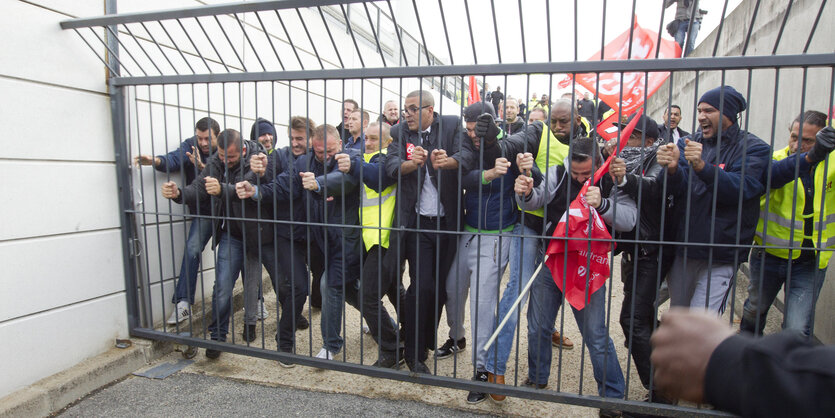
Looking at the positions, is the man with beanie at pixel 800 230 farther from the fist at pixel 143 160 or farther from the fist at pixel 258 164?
the fist at pixel 143 160

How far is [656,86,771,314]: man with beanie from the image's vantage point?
2.71 metres

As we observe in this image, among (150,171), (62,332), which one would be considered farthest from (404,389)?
(150,171)

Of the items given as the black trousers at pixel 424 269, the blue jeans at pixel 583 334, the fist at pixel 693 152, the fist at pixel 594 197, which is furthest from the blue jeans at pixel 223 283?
the fist at pixel 693 152

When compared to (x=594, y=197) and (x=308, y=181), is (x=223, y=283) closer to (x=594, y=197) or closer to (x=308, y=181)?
(x=308, y=181)

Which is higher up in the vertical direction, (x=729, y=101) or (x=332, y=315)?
(x=729, y=101)

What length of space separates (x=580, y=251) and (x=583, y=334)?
1.64ft

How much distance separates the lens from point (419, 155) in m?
3.14

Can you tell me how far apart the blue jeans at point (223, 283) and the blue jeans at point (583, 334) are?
7.69ft

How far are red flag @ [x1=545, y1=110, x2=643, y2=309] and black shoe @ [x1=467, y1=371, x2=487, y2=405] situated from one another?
0.76m

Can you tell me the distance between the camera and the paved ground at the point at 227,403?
3.18 meters

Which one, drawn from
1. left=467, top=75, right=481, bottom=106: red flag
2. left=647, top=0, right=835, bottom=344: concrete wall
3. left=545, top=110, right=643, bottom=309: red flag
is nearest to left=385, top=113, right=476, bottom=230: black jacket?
left=545, top=110, right=643, bottom=309: red flag

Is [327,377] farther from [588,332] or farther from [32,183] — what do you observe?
[32,183]

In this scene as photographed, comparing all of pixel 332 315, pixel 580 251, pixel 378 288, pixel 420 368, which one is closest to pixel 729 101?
pixel 580 251

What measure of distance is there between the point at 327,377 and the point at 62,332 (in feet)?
6.02
